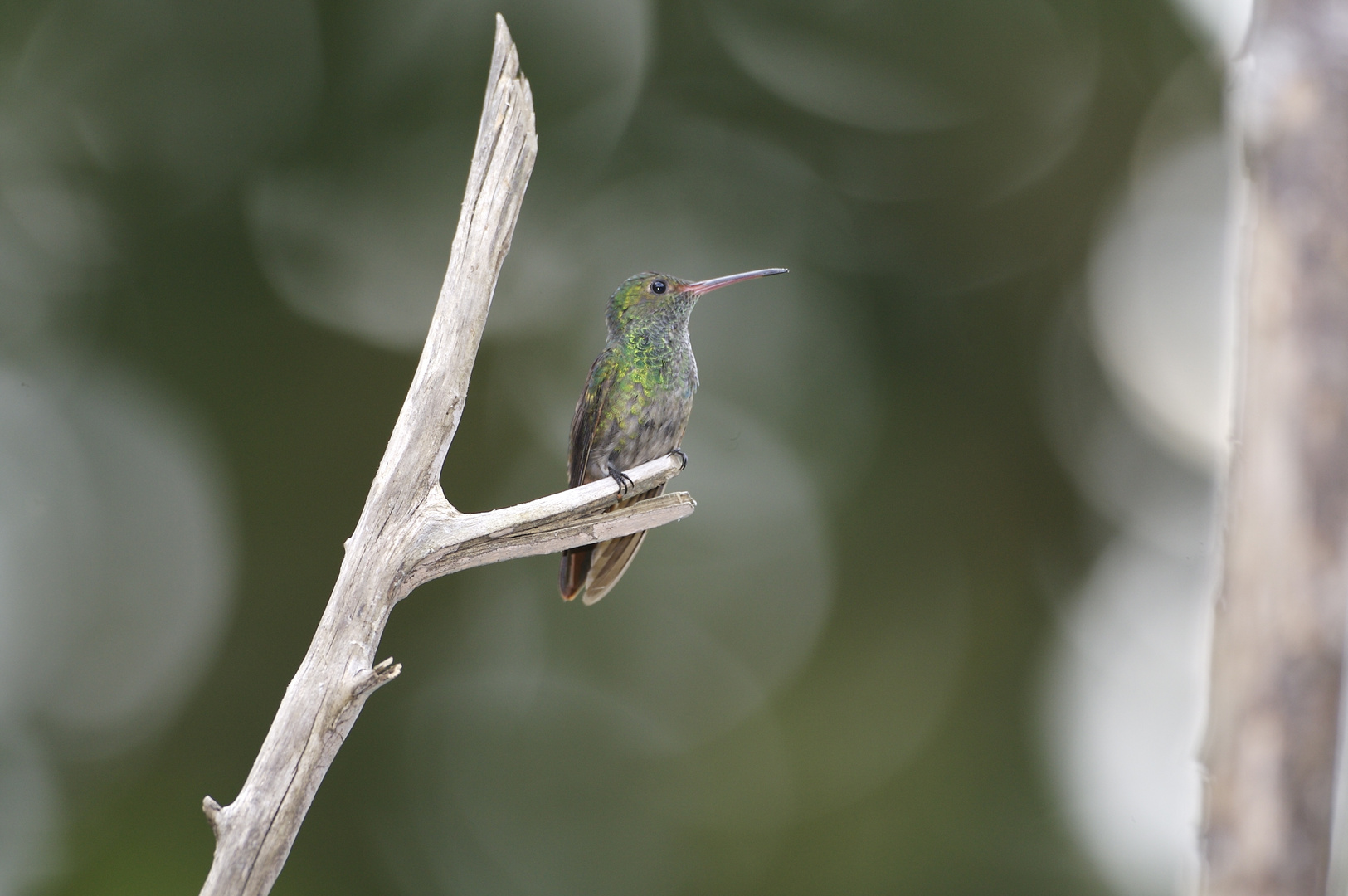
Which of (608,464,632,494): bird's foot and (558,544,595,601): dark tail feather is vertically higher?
(608,464,632,494): bird's foot

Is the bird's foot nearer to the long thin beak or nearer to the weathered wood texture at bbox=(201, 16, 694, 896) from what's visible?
the weathered wood texture at bbox=(201, 16, 694, 896)

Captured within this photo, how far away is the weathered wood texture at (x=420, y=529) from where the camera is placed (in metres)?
2.19

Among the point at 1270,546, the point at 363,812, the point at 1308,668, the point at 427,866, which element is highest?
the point at 1270,546

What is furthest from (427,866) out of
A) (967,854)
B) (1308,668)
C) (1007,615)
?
(1308,668)

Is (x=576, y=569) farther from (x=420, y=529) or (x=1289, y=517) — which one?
(x=1289, y=517)

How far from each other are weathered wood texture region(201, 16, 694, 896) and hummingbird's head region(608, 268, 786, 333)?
4.49ft

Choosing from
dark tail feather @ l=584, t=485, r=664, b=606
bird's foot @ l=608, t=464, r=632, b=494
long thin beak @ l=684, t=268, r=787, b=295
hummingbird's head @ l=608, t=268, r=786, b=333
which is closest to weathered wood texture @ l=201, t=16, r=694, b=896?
bird's foot @ l=608, t=464, r=632, b=494

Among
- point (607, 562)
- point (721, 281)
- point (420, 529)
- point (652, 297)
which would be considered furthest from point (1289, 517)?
point (652, 297)

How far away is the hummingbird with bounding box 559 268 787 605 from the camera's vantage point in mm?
3879

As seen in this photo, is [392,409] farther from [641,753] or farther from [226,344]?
[641,753]

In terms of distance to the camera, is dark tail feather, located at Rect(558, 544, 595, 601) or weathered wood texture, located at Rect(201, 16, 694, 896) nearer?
weathered wood texture, located at Rect(201, 16, 694, 896)

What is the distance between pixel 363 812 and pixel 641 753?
7.99 ft

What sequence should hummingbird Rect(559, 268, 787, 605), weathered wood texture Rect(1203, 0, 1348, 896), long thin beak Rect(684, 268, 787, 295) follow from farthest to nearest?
hummingbird Rect(559, 268, 787, 605) < long thin beak Rect(684, 268, 787, 295) < weathered wood texture Rect(1203, 0, 1348, 896)

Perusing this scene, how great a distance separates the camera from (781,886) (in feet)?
24.8
